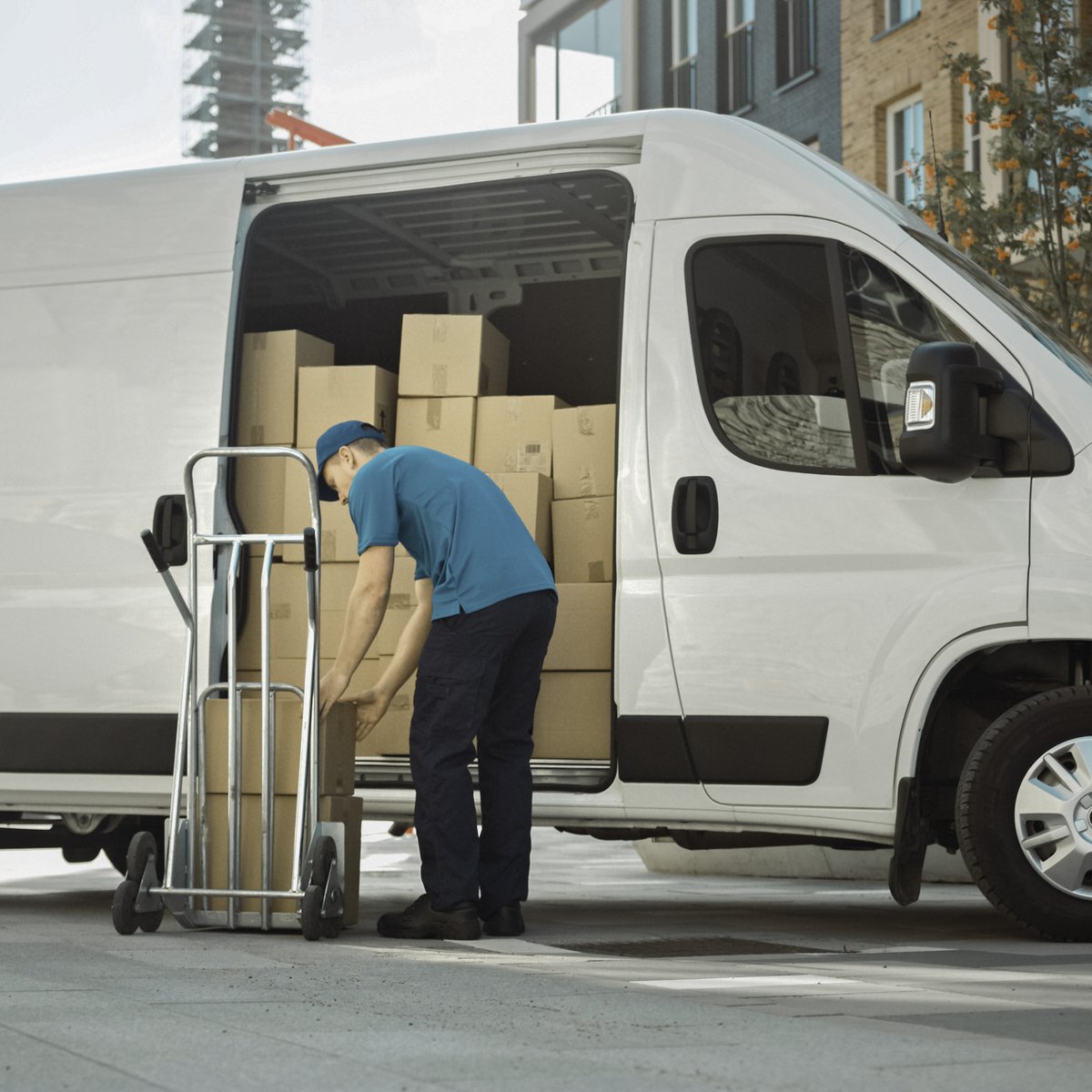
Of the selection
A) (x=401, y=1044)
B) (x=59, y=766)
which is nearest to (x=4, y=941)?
(x=59, y=766)

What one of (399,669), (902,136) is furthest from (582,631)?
(902,136)

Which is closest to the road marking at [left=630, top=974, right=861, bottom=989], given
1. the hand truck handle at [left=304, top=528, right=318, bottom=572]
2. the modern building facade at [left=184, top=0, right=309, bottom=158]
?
the hand truck handle at [left=304, top=528, right=318, bottom=572]

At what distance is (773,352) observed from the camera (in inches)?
231

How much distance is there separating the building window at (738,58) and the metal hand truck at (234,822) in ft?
63.2

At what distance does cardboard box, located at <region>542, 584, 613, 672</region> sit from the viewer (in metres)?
6.11

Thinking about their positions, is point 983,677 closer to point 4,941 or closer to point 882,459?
point 882,459

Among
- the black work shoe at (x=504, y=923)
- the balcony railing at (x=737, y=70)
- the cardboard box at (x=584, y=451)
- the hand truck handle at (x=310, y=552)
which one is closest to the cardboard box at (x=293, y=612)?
the cardboard box at (x=584, y=451)

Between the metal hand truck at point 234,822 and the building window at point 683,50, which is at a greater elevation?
the building window at point 683,50

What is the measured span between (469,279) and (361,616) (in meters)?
2.54

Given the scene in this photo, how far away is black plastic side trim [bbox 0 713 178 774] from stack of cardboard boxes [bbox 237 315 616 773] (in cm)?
45

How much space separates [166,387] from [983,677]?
2933mm

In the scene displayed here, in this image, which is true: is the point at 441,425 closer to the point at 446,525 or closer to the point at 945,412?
the point at 446,525

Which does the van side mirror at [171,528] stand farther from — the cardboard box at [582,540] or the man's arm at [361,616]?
the cardboard box at [582,540]

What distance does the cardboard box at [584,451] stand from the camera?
645 centimetres
